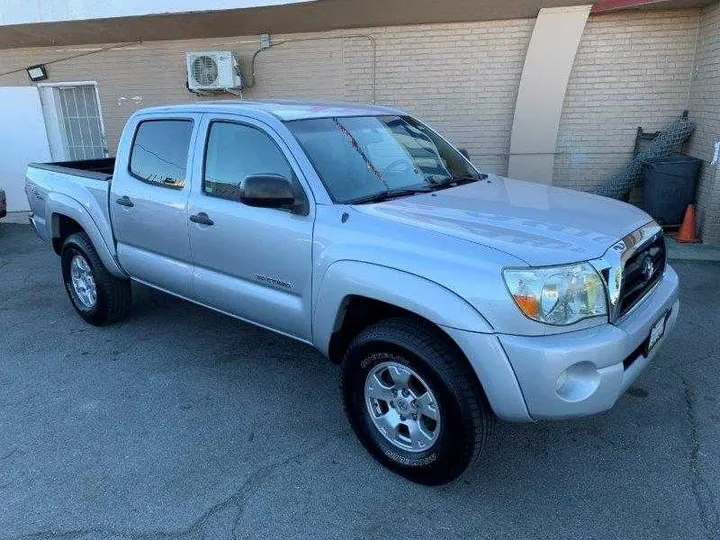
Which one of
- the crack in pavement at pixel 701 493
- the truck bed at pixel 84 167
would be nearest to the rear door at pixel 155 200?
the truck bed at pixel 84 167

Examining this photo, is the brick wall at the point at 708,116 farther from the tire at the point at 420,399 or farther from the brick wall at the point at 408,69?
the tire at the point at 420,399

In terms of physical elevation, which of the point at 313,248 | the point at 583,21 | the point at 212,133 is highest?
the point at 583,21

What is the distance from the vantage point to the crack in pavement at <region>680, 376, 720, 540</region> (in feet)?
8.53

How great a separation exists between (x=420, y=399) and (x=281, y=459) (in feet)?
3.02

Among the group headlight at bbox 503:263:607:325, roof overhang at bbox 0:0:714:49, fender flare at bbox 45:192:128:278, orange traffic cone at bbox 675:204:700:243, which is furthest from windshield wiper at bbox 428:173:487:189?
roof overhang at bbox 0:0:714:49

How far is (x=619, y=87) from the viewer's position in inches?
321

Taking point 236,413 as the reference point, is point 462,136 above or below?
above

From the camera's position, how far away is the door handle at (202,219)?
3.68 m

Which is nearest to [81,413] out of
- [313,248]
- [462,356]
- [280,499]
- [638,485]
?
[280,499]

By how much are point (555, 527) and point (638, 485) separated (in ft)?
1.92

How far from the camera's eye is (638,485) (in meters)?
2.90

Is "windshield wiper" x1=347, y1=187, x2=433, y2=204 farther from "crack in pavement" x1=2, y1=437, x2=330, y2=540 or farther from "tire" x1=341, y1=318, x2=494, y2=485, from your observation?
"crack in pavement" x1=2, y1=437, x2=330, y2=540

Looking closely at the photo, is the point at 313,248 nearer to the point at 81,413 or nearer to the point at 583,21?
the point at 81,413

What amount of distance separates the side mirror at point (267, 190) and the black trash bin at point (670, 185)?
6.24 metres
